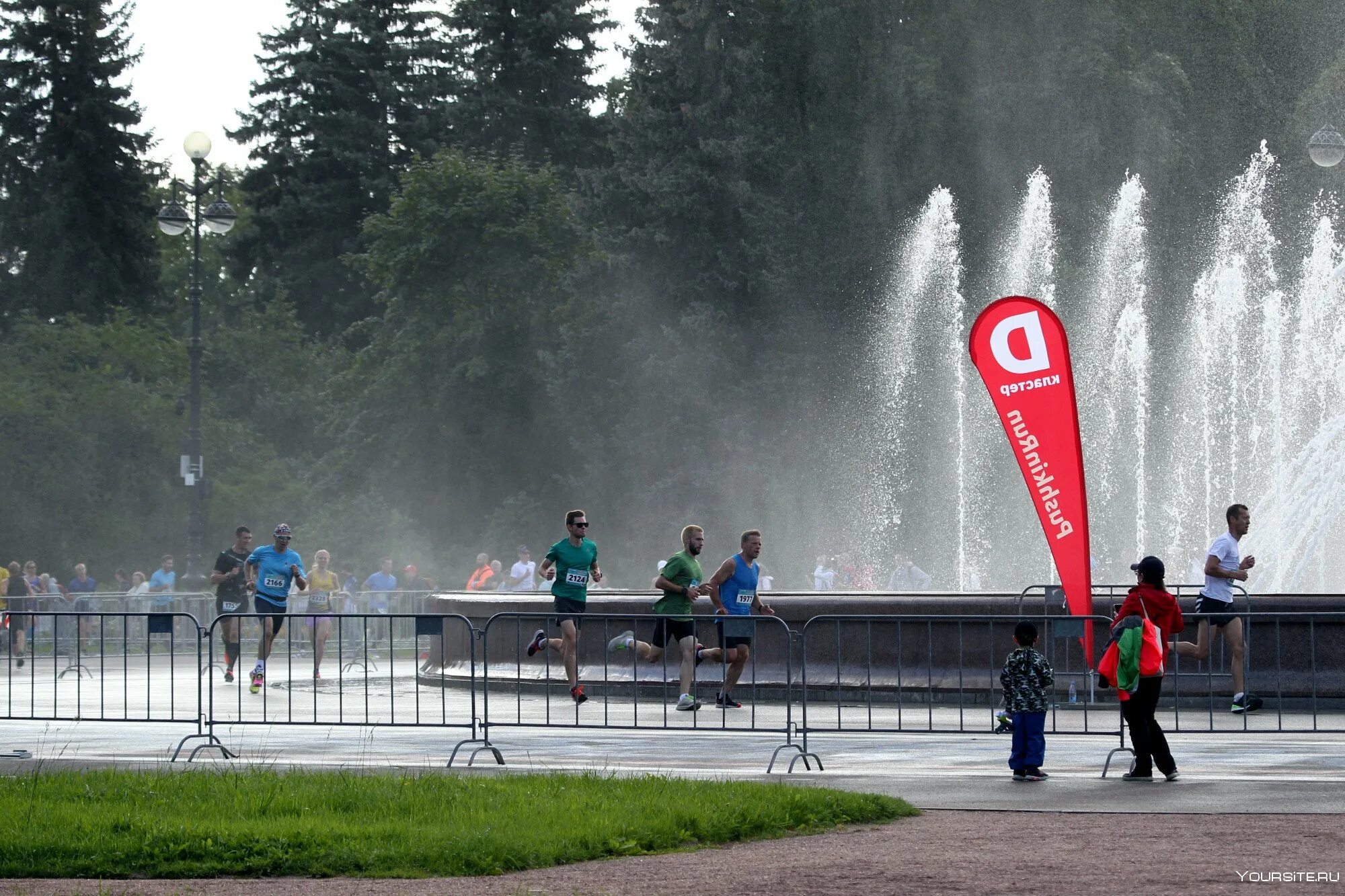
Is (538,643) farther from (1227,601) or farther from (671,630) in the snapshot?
(1227,601)

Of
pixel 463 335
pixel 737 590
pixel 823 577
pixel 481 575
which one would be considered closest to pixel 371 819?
pixel 737 590

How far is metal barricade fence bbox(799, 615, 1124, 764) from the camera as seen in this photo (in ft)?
55.4

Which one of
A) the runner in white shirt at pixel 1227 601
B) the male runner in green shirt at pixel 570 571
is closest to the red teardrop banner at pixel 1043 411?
the runner in white shirt at pixel 1227 601

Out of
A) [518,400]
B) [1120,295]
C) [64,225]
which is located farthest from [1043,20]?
[64,225]

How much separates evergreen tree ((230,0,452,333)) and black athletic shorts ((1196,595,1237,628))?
50279mm

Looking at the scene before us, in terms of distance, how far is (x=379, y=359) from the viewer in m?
56.0

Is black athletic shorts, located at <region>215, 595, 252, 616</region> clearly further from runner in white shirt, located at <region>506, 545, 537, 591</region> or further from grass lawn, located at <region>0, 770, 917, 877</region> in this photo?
grass lawn, located at <region>0, 770, 917, 877</region>

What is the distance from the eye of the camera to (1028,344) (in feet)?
46.8

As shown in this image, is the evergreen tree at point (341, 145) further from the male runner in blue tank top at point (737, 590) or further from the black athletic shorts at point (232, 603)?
the male runner in blue tank top at point (737, 590)

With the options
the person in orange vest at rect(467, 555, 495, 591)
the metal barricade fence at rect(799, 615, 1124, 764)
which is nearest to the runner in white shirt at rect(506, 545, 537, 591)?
the person in orange vest at rect(467, 555, 495, 591)

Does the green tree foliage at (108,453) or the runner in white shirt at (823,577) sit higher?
the green tree foliage at (108,453)

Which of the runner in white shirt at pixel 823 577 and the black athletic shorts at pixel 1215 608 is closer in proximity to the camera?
the black athletic shorts at pixel 1215 608

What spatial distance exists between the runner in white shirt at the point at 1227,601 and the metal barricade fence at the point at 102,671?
25.8ft

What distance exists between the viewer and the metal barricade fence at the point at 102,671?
16.9 m
